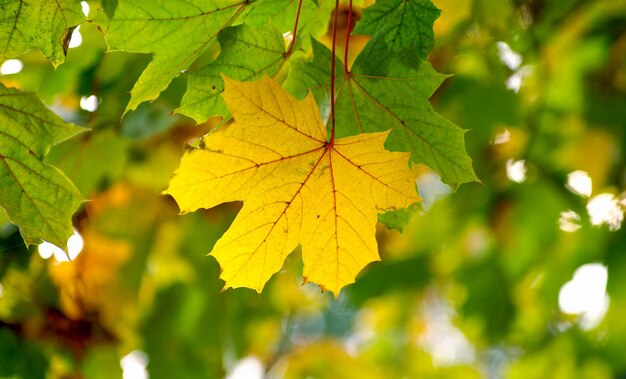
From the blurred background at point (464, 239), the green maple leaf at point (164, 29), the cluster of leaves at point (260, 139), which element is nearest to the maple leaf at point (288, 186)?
the cluster of leaves at point (260, 139)

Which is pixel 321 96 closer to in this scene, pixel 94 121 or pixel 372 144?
pixel 372 144

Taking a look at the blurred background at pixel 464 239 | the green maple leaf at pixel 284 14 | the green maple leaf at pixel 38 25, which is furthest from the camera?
the blurred background at pixel 464 239

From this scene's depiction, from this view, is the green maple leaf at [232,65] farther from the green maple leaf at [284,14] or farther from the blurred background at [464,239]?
the blurred background at [464,239]

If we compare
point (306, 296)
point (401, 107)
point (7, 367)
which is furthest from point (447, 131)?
point (306, 296)

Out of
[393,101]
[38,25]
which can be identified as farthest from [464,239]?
[38,25]

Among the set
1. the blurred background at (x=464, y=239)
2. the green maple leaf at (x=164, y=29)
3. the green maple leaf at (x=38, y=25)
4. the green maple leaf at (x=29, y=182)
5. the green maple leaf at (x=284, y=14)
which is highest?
the blurred background at (x=464, y=239)

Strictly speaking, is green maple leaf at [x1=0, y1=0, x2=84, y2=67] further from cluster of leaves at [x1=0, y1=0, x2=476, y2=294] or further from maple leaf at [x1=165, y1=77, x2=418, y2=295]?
maple leaf at [x1=165, y1=77, x2=418, y2=295]

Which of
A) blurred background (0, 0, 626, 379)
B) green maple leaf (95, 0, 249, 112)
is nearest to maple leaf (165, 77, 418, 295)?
green maple leaf (95, 0, 249, 112)
